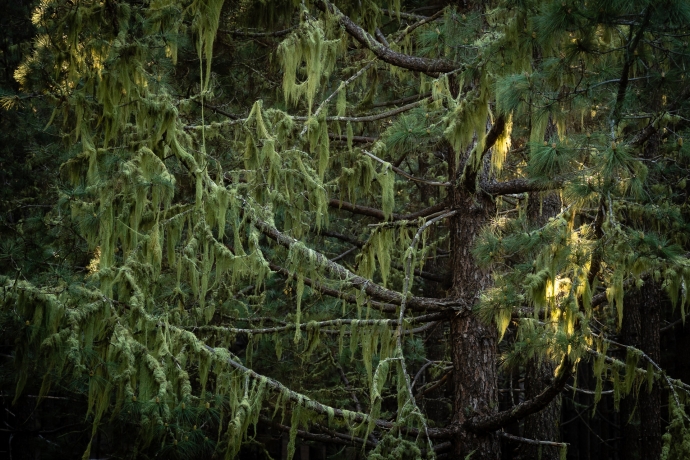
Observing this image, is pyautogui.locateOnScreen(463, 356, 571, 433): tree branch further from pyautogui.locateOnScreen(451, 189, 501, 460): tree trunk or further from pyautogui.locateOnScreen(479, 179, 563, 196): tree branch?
pyautogui.locateOnScreen(479, 179, 563, 196): tree branch

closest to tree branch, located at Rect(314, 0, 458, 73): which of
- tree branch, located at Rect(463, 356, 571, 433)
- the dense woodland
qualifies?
the dense woodland

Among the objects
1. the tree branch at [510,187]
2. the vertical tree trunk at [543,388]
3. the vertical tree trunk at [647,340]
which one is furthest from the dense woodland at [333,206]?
the vertical tree trunk at [647,340]

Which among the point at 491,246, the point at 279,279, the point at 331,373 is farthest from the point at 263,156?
the point at 331,373

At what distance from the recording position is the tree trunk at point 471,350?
7148mm

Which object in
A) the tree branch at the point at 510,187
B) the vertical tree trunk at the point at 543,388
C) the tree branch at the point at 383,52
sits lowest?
the vertical tree trunk at the point at 543,388

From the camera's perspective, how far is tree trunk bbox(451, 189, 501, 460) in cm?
715

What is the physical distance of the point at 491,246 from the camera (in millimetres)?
5645

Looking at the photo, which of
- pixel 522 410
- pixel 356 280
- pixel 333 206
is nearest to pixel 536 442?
pixel 522 410

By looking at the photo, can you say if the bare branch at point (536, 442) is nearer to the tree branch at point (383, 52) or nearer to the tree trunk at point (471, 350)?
the tree trunk at point (471, 350)

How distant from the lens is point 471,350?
23.9 feet

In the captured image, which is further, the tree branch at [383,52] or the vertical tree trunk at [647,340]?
the vertical tree trunk at [647,340]

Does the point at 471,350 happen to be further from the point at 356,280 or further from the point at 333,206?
the point at 333,206

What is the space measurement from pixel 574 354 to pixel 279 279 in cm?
911

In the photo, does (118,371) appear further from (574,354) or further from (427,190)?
(427,190)
